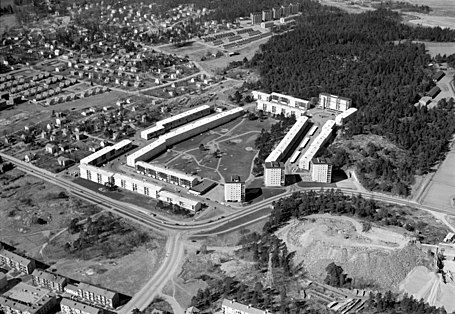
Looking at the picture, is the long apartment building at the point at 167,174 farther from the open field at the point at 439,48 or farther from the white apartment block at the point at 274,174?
the open field at the point at 439,48

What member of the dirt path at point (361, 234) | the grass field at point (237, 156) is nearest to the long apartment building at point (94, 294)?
the dirt path at point (361, 234)

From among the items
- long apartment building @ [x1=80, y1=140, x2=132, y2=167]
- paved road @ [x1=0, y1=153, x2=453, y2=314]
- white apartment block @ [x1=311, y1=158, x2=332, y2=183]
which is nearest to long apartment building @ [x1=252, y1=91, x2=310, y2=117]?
white apartment block @ [x1=311, y1=158, x2=332, y2=183]

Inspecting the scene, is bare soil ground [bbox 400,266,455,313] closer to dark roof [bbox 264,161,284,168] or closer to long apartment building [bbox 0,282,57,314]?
dark roof [bbox 264,161,284,168]

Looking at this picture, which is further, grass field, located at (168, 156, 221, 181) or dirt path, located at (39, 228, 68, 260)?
grass field, located at (168, 156, 221, 181)

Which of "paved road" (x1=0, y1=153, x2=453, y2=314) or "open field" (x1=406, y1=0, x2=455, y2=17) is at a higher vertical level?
"open field" (x1=406, y1=0, x2=455, y2=17)

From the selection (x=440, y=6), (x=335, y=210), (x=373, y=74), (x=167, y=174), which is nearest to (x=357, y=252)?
(x=335, y=210)

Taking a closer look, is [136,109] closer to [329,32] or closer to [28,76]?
[28,76]

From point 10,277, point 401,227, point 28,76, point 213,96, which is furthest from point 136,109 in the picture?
point 401,227
